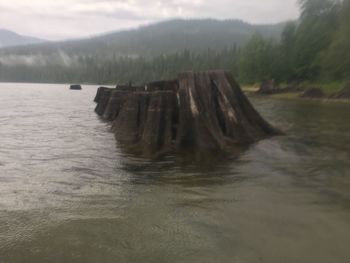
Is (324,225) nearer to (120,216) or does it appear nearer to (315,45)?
(120,216)

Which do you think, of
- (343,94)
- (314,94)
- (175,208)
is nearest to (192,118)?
(175,208)

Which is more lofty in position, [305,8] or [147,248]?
[305,8]

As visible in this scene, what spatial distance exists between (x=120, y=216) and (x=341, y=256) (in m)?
2.99

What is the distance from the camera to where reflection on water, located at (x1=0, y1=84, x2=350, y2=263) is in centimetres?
407

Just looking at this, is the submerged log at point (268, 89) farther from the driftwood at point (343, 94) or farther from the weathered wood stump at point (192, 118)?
the weathered wood stump at point (192, 118)

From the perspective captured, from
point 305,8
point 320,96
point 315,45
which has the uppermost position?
point 305,8

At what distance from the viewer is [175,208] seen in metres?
5.44

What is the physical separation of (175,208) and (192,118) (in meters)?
5.84

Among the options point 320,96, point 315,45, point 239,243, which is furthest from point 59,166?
point 315,45

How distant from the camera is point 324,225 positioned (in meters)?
4.76

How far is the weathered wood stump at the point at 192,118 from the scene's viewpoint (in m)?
10.6

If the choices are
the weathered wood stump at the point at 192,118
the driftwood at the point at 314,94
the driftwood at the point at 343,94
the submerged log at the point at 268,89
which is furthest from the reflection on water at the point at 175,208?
the submerged log at the point at 268,89

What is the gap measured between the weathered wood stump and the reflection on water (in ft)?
4.35

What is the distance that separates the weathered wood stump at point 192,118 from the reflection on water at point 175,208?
1.32 metres
